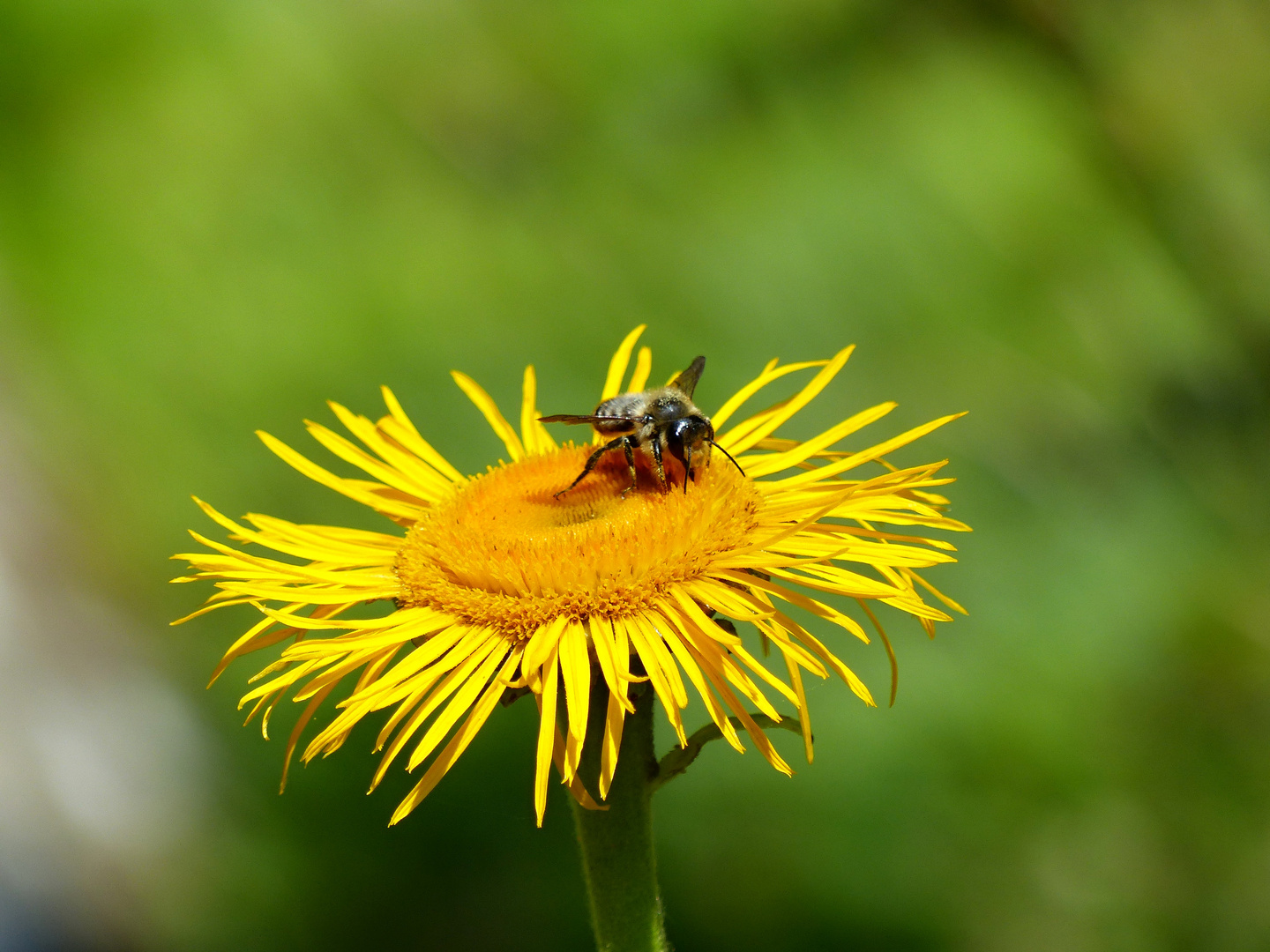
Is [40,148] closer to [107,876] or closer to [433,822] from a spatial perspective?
[107,876]

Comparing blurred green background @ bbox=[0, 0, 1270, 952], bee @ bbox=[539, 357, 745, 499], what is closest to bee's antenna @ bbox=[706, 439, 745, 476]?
bee @ bbox=[539, 357, 745, 499]

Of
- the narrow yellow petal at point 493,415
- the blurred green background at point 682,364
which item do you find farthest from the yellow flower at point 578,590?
the blurred green background at point 682,364

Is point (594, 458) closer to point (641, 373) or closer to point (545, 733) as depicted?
point (641, 373)

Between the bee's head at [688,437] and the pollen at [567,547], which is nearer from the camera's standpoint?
the pollen at [567,547]

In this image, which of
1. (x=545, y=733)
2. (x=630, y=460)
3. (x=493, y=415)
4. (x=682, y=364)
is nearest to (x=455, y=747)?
(x=545, y=733)

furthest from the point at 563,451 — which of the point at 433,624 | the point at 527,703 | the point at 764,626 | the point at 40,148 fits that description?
the point at 40,148

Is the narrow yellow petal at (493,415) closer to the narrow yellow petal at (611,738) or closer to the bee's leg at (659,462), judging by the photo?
the bee's leg at (659,462)

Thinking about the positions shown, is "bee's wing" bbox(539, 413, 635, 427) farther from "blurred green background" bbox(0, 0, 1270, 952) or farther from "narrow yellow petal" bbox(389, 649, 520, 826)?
"blurred green background" bbox(0, 0, 1270, 952)
